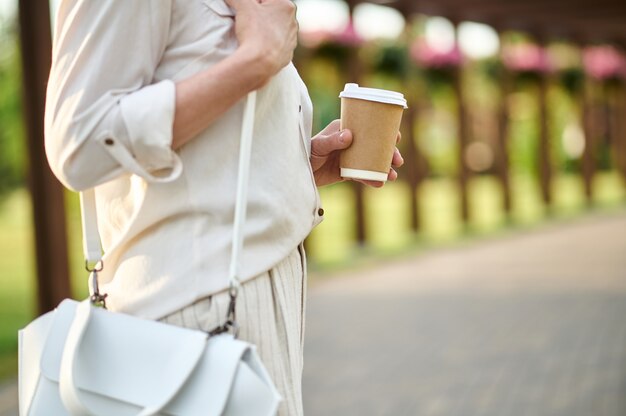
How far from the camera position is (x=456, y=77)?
44.3 feet

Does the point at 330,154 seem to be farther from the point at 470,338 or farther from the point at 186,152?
the point at 470,338

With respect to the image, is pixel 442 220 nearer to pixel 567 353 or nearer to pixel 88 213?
pixel 567 353

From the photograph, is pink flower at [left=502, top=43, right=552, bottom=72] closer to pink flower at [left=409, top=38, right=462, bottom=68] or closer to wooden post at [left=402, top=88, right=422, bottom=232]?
pink flower at [left=409, top=38, right=462, bottom=68]

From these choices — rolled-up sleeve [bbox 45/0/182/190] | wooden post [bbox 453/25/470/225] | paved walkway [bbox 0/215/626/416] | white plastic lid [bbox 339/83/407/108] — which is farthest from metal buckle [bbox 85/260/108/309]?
wooden post [bbox 453/25/470/225]

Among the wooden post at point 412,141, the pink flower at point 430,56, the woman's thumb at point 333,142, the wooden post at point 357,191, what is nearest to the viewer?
the woman's thumb at point 333,142

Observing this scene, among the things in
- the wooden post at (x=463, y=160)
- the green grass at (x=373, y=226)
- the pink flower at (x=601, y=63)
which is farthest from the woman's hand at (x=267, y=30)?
the pink flower at (x=601, y=63)

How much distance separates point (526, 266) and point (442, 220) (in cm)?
629

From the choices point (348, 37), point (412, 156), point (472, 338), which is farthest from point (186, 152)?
point (412, 156)

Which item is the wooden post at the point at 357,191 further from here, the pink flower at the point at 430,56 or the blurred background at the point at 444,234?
the pink flower at the point at 430,56

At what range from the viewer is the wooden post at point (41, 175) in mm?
5727

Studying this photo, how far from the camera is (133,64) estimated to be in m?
1.17

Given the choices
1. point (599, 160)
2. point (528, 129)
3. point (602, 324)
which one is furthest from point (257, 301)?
point (599, 160)

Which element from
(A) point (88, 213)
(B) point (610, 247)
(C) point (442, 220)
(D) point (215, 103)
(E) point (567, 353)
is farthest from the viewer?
(C) point (442, 220)

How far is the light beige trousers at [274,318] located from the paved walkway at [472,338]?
3.26 metres
